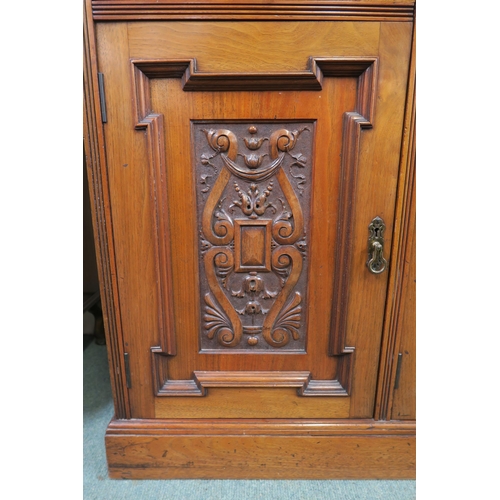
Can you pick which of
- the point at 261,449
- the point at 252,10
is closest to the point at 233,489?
the point at 261,449

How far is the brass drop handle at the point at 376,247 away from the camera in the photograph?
0.75 metres

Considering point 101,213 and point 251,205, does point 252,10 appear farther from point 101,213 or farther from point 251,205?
point 101,213

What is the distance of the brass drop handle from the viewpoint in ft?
2.47

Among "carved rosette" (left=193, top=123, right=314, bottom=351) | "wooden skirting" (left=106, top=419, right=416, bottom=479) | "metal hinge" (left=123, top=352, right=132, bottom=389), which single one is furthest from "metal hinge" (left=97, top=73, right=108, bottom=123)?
"wooden skirting" (left=106, top=419, right=416, bottom=479)

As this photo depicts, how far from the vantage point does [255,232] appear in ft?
2.55

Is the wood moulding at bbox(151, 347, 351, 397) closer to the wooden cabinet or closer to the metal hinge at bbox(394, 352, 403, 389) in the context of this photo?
the wooden cabinet

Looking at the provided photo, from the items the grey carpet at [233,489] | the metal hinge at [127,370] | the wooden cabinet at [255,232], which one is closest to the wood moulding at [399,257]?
the wooden cabinet at [255,232]

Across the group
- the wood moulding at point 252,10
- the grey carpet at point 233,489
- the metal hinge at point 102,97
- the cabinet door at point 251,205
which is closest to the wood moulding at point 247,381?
the cabinet door at point 251,205

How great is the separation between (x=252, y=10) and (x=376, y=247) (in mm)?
516

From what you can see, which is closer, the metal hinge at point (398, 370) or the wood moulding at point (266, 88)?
the wood moulding at point (266, 88)

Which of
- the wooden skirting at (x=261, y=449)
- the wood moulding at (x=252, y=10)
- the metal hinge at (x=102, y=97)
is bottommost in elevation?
the wooden skirting at (x=261, y=449)

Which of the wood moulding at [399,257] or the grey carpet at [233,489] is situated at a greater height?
the wood moulding at [399,257]

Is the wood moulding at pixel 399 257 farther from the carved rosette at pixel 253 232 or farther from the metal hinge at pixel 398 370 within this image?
the carved rosette at pixel 253 232

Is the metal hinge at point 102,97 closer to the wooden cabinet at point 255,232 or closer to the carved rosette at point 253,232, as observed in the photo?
the wooden cabinet at point 255,232
